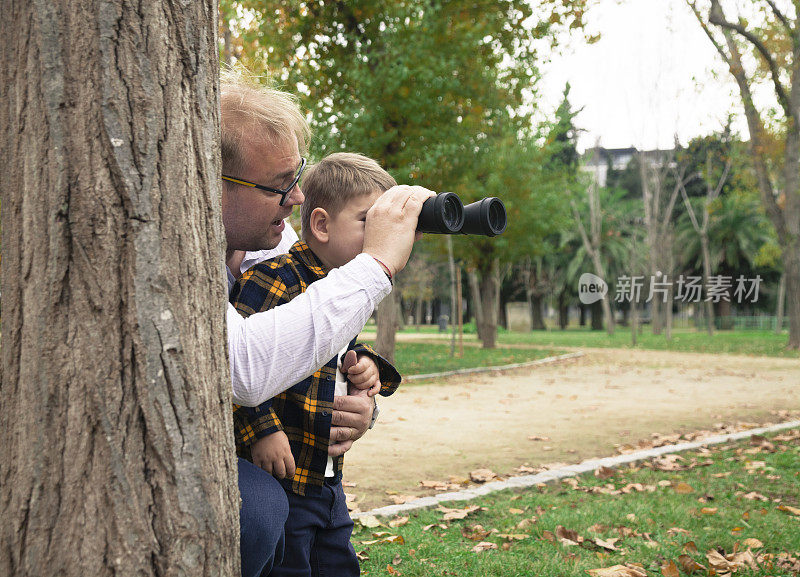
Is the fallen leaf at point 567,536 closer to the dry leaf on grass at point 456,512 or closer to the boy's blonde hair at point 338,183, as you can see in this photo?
the dry leaf on grass at point 456,512

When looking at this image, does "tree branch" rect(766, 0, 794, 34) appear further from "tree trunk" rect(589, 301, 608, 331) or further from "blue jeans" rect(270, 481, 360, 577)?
"tree trunk" rect(589, 301, 608, 331)

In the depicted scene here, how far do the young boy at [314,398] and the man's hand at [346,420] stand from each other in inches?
1.6

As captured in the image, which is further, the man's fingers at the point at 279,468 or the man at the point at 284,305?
the man's fingers at the point at 279,468

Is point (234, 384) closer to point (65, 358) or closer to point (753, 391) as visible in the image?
point (65, 358)

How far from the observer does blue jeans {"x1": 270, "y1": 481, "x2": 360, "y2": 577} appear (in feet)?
6.63

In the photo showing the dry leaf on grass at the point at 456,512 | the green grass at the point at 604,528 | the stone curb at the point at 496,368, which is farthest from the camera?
the stone curb at the point at 496,368

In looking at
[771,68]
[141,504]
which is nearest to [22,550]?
[141,504]

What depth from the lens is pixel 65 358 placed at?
127 centimetres

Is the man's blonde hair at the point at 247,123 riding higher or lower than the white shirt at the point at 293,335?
higher

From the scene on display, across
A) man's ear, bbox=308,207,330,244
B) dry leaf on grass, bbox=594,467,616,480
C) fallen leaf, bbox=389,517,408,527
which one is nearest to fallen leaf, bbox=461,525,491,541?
fallen leaf, bbox=389,517,408,527

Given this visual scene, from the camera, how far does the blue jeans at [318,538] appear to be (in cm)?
202

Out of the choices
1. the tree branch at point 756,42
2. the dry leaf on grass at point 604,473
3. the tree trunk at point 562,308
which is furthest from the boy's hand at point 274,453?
the tree trunk at point 562,308

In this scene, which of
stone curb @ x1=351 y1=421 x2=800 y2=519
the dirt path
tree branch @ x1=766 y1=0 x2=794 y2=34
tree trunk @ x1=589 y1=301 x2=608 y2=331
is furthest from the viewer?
tree trunk @ x1=589 y1=301 x2=608 y2=331

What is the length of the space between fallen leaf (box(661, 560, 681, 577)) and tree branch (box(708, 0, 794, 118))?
17.0 m
